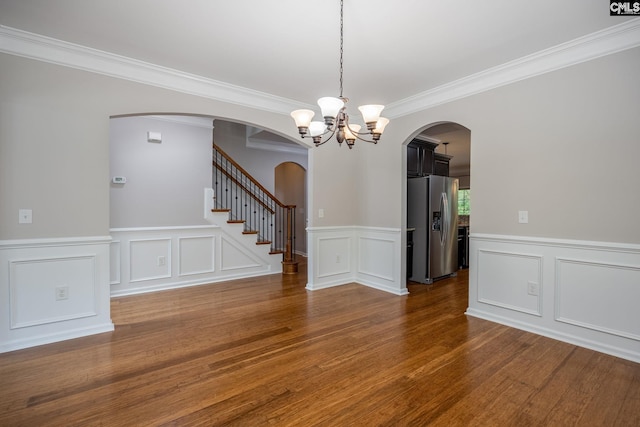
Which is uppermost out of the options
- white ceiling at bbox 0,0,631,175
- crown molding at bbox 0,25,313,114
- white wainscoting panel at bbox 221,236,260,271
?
white ceiling at bbox 0,0,631,175

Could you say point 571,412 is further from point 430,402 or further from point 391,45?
point 391,45

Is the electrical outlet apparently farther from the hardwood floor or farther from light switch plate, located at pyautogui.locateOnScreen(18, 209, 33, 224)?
light switch plate, located at pyautogui.locateOnScreen(18, 209, 33, 224)

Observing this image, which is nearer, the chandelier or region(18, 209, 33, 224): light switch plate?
the chandelier

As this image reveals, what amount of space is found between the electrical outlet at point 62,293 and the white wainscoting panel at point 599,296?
4.51m

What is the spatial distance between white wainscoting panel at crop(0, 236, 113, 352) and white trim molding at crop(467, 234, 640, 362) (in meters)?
3.87

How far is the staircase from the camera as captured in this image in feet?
19.2

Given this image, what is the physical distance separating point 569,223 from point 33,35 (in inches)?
194

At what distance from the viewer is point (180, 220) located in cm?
482

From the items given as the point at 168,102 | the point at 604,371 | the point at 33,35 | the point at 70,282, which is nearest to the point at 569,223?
the point at 604,371

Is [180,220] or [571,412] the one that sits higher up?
[180,220]

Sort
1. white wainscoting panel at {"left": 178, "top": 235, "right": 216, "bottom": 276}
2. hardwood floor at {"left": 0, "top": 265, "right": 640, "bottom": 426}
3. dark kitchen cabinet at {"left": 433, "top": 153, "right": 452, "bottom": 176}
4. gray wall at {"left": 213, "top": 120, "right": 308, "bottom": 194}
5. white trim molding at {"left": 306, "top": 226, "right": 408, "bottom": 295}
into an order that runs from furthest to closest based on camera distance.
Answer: gray wall at {"left": 213, "top": 120, "right": 308, "bottom": 194} < dark kitchen cabinet at {"left": 433, "top": 153, "right": 452, "bottom": 176} < white wainscoting panel at {"left": 178, "top": 235, "right": 216, "bottom": 276} < white trim molding at {"left": 306, "top": 226, "right": 408, "bottom": 295} < hardwood floor at {"left": 0, "top": 265, "right": 640, "bottom": 426}

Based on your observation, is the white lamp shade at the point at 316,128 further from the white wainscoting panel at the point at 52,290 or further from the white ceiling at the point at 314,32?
the white wainscoting panel at the point at 52,290

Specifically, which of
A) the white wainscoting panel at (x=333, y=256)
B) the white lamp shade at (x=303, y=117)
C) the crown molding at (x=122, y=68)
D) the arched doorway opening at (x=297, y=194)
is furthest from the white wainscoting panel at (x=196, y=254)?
the arched doorway opening at (x=297, y=194)

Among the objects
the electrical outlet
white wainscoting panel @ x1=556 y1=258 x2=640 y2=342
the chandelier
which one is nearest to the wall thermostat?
the electrical outlet
